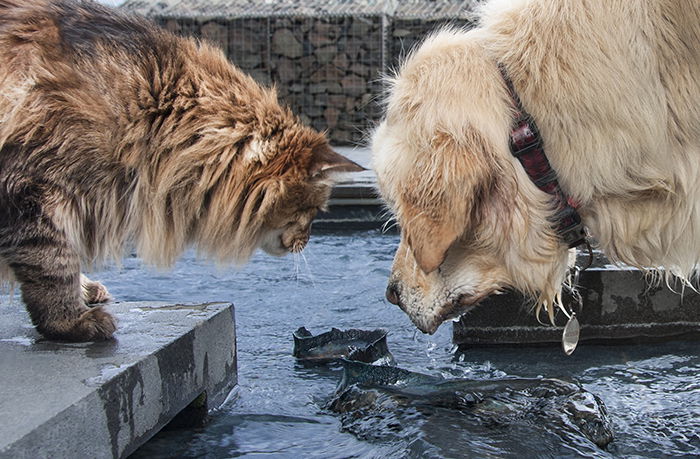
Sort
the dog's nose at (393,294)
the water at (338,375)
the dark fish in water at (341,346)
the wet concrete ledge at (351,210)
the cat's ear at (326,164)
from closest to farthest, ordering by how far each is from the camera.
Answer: the dog's nose at (393,294) → the water at (338,375) → the cat's ear at (326,164) → the dark fish in water at (341,346) → the wet concrete ledge at (351,210)

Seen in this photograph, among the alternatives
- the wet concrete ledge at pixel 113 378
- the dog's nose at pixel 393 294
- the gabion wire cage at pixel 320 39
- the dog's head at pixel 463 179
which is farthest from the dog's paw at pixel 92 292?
the gabion wire cage at pixel 320 39

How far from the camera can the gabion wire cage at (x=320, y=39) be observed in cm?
1492

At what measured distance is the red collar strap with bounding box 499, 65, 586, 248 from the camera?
249 centimetres

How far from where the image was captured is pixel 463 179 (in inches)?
96.1

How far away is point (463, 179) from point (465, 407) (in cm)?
138

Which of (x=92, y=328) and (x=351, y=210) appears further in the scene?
(x=351, y=210)

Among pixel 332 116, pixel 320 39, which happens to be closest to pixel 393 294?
pixel 332 116

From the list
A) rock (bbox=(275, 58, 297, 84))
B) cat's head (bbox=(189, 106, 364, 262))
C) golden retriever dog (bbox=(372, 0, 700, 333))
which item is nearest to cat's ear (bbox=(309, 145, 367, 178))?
cat's head (bbox=(189, 106, 364, 262))

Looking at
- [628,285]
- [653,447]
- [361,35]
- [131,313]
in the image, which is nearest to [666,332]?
[628,285]

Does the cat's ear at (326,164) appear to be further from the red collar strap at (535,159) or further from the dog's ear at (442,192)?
the red collar strap at (535,159)

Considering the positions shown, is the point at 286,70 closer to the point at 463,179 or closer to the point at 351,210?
the point at 351,210

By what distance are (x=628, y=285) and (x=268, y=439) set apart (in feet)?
7.68

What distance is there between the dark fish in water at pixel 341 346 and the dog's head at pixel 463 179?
57.7 inches

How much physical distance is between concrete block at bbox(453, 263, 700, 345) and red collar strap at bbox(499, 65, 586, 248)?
1.98 m
